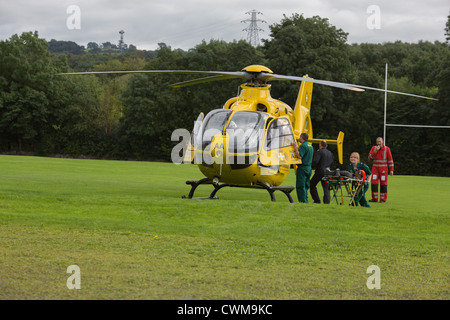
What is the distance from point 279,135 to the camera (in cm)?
1562

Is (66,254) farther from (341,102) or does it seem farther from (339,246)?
(341,102)

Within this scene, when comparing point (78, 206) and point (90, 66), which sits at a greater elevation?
point (90, 66)

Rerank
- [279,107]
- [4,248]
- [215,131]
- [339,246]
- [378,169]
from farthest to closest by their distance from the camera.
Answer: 1. [378,169]
2. [279,107]
3. [215,131]
4. [339,246]
5. [4,248]

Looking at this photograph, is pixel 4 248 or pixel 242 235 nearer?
pixel 4 248

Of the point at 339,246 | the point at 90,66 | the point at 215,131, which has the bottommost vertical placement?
the point at 339,246

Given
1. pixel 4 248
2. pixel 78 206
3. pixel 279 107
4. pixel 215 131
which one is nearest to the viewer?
pixel 4 248

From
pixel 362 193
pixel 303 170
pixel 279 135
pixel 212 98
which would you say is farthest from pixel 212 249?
pixel 212 98

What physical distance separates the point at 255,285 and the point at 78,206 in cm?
695

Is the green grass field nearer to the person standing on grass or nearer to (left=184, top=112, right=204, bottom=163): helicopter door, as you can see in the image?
the person standing on grass

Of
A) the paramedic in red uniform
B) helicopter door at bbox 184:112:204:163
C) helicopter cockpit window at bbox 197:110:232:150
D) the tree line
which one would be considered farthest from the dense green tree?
helicopter cockpit window at bbox 197:110:232:150

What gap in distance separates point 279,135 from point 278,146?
30 centimetres

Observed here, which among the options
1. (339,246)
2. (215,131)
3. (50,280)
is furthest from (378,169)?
(50,280)

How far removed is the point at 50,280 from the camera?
6824mm

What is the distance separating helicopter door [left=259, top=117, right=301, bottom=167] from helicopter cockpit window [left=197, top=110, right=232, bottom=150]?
4.00 ft
